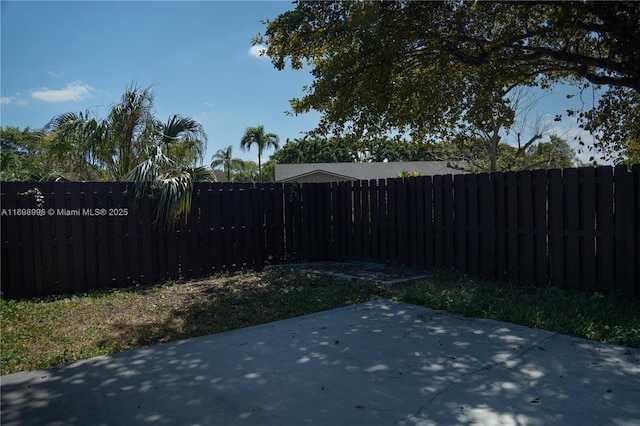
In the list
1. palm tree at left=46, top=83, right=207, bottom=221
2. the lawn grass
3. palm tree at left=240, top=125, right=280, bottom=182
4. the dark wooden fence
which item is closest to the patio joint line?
the lawn grass

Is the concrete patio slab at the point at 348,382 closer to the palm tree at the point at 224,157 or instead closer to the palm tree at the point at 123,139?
the palm tree at the point at 123,139

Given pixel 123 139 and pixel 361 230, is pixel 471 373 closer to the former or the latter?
pixel 361 230

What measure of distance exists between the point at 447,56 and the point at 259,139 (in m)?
35.7

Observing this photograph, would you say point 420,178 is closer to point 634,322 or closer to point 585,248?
point 585,248

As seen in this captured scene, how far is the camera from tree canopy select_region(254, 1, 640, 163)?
7.95 m

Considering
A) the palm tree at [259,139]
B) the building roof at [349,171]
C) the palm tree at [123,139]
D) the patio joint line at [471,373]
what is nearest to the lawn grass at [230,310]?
the patio joint line at [471,373]

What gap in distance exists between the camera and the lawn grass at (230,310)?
5.24m

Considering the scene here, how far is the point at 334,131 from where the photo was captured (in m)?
10.6

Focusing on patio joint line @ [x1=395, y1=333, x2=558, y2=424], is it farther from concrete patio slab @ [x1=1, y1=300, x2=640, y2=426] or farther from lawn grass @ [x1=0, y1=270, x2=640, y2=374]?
lawn grass @ [x1=0, y1=270, x2=640, y2=374]

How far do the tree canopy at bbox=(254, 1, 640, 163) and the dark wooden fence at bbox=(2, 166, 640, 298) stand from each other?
65.5 inches

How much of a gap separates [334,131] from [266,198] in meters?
2.15

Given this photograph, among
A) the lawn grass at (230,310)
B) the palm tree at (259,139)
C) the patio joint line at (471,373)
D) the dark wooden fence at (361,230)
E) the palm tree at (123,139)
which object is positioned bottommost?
the patio joint line at (471,373)

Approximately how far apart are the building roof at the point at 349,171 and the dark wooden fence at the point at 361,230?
15837mm

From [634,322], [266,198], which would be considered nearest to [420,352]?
[634,322]
